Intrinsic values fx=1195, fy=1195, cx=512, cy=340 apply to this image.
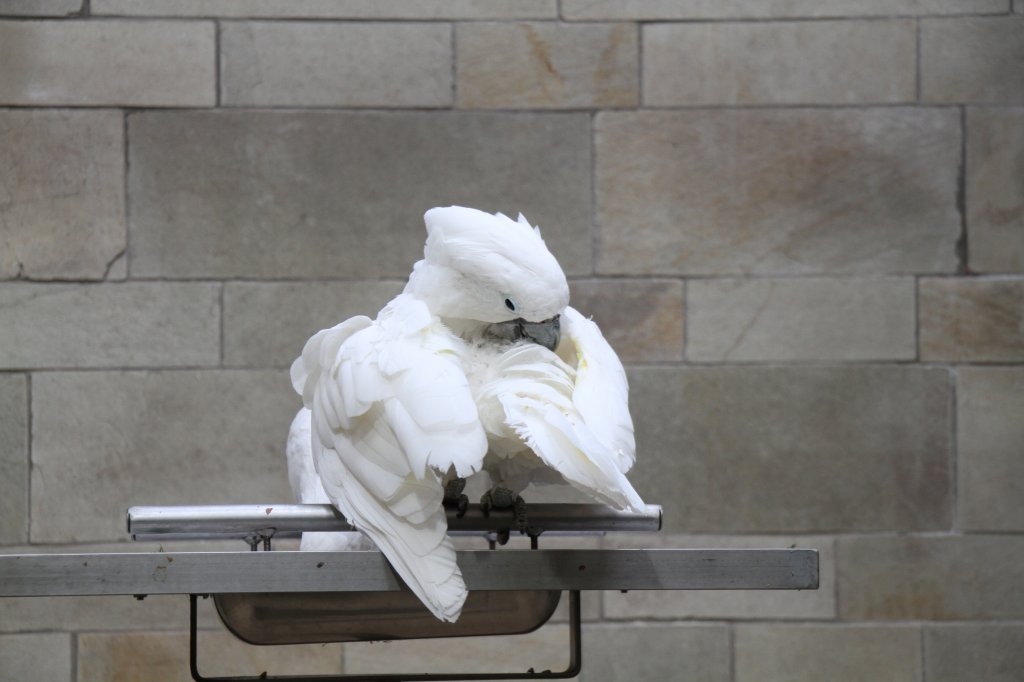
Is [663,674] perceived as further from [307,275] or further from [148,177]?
[148,177]

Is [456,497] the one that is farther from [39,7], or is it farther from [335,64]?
[39,7]

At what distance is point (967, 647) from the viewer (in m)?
2.87

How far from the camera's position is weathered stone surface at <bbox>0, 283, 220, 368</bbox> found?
2.81m

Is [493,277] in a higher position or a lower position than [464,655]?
higher

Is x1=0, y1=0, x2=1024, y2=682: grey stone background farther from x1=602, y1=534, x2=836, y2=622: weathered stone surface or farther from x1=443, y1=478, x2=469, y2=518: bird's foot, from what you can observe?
x1=443, y1=478, x2=469, y2=518: bird's foot

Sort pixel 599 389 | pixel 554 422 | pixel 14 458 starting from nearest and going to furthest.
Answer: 1. pixel 554 422
2. pixel 599 389
3. pixel 14 458

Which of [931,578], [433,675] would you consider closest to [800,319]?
[931,578]

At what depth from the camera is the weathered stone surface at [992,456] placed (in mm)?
2867

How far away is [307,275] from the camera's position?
285 cm

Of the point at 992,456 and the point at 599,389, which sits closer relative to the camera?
the point at 599,389

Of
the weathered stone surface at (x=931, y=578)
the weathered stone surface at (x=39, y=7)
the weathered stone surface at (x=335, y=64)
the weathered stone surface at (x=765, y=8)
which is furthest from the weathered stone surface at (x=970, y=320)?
the weathered stone surface at (x=39, y=7)

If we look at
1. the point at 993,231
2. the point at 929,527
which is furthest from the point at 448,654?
the point at 993,231

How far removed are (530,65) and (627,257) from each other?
0.52 m

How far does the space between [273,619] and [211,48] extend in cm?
167
